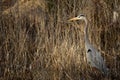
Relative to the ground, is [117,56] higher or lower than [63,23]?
lower

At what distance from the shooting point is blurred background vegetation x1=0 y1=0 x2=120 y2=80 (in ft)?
17.1

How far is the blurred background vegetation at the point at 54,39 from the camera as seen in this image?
17.1ft

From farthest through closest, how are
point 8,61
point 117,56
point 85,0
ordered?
1. point 85,0
2. point 117,56
3. point 8,61

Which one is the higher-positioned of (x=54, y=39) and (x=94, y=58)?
(x=54, y=39)

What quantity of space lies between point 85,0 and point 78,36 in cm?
73

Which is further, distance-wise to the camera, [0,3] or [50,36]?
[0,3]

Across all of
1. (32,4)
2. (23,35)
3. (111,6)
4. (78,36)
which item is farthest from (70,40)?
(32,4)

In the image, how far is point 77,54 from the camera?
17.7 ft

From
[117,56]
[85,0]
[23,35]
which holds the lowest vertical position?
[117,56]

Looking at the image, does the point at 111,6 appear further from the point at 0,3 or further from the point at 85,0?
the point at 0,3

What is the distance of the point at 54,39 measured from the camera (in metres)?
5.66

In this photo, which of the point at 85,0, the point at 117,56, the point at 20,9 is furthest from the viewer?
the point at 20,9

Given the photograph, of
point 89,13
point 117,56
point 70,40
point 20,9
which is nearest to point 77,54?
point 70,40

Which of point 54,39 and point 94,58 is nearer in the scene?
point 94,58
